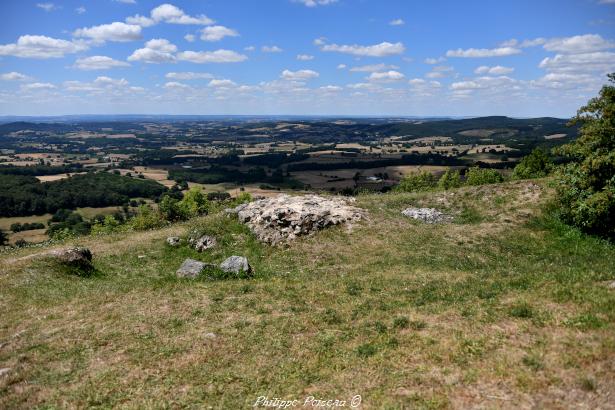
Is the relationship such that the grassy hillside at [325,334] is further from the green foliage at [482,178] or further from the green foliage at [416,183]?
the green foliage at [416,183]

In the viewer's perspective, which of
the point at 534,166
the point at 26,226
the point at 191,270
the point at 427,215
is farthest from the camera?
the point at 26,226

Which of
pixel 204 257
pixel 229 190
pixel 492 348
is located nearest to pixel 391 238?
pixel 204 257

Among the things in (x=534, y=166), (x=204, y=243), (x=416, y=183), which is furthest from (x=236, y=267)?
(x=416, y=183)

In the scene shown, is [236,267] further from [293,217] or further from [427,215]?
[427,215]

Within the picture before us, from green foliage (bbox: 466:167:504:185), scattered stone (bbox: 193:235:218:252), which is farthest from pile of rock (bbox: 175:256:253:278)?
green foliage (bbox: 466:167:504:185)

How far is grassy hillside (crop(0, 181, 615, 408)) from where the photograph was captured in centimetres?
1112

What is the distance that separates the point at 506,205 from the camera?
1484 inches

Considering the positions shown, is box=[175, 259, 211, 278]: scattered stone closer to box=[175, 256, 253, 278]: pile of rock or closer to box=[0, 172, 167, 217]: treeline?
box=[175, 256, 253, 278]: pile of rock

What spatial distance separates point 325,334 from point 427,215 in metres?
25.0

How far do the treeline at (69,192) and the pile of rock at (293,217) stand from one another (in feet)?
442

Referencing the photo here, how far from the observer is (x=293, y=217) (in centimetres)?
3472

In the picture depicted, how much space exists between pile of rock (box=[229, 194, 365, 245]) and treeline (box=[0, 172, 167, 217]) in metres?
135

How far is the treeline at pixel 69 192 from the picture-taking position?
143375 millimetres

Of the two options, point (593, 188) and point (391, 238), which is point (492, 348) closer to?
point (391, 238)
